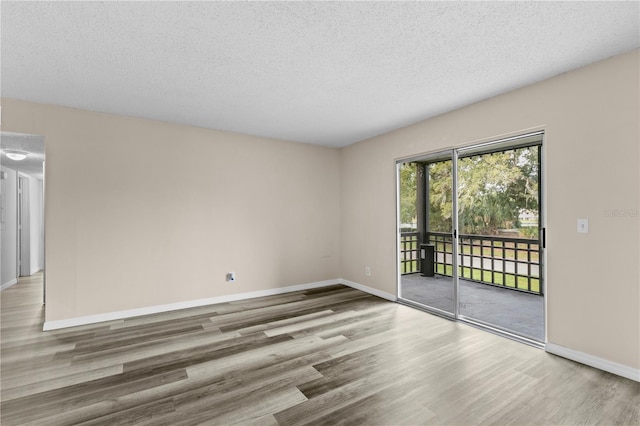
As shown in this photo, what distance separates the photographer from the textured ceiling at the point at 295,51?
1.85 metres

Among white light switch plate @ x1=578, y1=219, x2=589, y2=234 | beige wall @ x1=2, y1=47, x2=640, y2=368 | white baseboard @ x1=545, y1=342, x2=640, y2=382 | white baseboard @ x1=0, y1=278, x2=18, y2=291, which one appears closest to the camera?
white baseboard @ x1=545, y1=342, x2=640, y2=382

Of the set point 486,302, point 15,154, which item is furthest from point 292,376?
point 15,154

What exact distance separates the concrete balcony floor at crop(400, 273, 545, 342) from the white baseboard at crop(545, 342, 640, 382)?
22 cm

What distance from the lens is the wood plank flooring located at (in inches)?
75.0

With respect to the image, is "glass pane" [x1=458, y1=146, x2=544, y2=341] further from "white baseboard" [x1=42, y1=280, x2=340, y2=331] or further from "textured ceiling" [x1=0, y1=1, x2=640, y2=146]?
"white baseboard" [x1=42, y1=280, x2=340, y2=331]

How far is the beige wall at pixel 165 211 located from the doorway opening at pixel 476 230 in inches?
67.1

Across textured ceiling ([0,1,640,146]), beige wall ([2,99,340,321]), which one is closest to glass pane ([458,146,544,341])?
textured ceiling ([0,1,640,146])

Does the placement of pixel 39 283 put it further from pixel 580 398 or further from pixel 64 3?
pixel 580 398

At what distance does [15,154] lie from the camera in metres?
3.92

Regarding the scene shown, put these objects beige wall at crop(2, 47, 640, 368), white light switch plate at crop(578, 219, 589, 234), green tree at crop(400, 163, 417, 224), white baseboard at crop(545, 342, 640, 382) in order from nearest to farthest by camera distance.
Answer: white baseboard at crop(545, 342, 640, 382), beige wall at crop(2, 47, 640, 368), white light switch plate at crop(578, 219, 589, 234), green tree at crop(400, 163, 417, 224)

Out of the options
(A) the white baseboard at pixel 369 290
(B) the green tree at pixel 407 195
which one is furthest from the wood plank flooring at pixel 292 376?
(B) the green tree at pixel 407 195

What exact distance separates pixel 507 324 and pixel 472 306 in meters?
0.73

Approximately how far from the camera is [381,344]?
294 centimetres

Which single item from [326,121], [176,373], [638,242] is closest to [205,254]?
[176,373]
